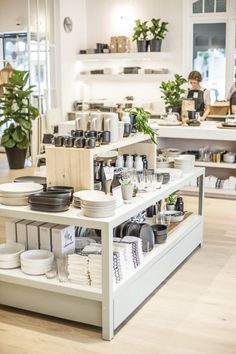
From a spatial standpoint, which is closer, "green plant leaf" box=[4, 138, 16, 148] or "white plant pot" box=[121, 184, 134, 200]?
"white plant pot" box=[121, 184, 134, 200]

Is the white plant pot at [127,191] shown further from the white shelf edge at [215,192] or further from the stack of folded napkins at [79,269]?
the white shelf edge at [215,192]

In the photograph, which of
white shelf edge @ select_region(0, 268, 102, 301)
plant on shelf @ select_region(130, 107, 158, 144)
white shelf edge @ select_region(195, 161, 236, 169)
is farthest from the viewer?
white shelf edge @ select_region(195, 161, 236, 169)

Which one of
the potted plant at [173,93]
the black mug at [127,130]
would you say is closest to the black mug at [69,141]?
the black mug at [127,130]

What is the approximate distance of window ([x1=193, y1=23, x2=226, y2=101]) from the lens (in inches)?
408

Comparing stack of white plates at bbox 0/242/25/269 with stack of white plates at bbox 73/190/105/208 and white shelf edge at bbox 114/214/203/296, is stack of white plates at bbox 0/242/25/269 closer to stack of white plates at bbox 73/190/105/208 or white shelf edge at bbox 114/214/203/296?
stack of white plates at bbox 73/190/105/208

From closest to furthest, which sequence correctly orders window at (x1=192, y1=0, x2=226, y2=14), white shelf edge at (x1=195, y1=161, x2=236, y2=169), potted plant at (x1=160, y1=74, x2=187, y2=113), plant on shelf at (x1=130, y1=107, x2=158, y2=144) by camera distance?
plant on shelf at (x1=130, y1=107, x2=158, y2=144), white shelf edge at (x1=195, y1=161, x2=236, y2=169), potted plant at (x1=160, y1=74, x2=187, y2=113), window at (x1=192, y1=0, x2=226, y2=14)

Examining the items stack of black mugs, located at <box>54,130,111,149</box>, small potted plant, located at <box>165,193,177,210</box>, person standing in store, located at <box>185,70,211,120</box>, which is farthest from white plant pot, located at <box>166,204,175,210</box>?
person standing in store, located at <box>185,70,211,120</box>

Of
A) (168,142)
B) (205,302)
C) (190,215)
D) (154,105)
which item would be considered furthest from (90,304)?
(154,105)

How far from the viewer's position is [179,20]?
10.3 m

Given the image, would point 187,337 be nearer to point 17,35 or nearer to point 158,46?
point 158,46

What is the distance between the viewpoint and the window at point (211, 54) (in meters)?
10.4

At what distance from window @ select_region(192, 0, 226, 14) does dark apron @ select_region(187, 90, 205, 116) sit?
109 inches

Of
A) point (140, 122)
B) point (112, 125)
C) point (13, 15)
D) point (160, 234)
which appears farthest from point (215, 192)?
point (13, 15)

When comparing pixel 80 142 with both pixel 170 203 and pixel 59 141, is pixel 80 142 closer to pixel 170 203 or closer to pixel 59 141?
pixel 59 141
